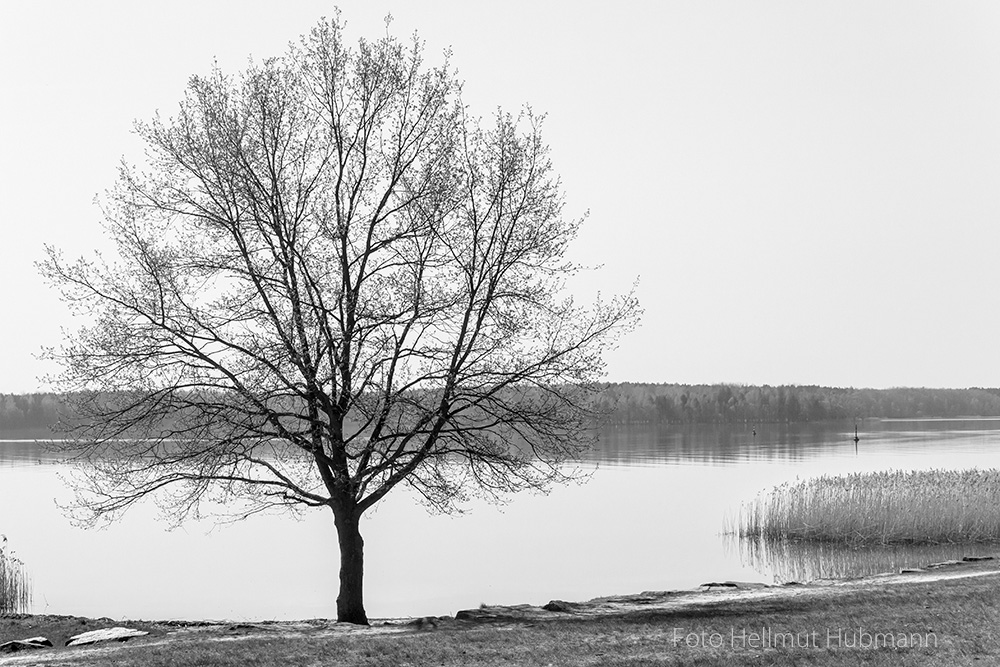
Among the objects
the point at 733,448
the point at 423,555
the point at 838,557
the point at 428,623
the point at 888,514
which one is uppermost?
the point at 428,623

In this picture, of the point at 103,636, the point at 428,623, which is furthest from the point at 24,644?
the point at 428,623

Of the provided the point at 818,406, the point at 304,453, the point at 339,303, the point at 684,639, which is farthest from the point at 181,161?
the point at 818,406

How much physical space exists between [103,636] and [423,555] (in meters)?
19.5

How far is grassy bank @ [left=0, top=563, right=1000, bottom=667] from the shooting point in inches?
488

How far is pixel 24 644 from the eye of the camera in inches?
581

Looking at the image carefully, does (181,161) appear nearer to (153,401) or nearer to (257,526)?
(153,401)

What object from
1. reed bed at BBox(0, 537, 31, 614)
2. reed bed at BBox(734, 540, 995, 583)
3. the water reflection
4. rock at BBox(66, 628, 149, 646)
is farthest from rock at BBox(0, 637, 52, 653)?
the water reflection

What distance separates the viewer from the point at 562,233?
1734cm

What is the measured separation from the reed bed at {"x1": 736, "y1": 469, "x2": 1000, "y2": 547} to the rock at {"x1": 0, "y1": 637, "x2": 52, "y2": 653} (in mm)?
23936

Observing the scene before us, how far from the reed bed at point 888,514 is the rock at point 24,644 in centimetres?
2394

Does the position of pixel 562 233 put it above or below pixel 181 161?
below

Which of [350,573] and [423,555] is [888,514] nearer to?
[423,555]

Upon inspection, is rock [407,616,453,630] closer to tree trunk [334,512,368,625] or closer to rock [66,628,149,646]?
tree trunk [334,512,368,625]

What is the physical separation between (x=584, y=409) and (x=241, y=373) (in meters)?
5.62
